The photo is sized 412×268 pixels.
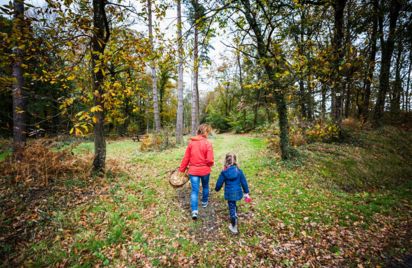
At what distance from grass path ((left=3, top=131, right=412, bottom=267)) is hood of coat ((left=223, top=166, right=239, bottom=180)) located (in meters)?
→ 1.30

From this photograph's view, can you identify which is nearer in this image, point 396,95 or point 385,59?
point 385,59

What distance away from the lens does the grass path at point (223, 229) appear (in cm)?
322

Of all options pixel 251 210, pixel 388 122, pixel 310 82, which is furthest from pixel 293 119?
pixel 388 122

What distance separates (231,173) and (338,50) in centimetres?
420

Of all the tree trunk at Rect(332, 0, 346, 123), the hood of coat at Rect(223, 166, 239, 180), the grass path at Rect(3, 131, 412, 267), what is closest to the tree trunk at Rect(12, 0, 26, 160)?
the grass path at Rect(3, 131, 412, 267)

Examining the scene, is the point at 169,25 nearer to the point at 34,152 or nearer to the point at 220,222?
the point at 220,222

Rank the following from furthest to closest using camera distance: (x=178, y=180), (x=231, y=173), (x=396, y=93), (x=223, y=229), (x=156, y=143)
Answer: (x=396, y=93) → (x=156, y=143) → (x=178, y=180) → (x=223, y=229) → (x=231, y=173)

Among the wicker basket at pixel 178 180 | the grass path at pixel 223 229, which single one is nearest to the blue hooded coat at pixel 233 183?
the grass path at pixel 223 229

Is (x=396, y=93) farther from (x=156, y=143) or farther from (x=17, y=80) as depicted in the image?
(x=17, y=80)

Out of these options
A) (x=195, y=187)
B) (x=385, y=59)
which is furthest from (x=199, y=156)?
(x=385, y=59)

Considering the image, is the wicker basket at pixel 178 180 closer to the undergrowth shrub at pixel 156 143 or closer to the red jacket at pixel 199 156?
the red jacket at pixel 199 156

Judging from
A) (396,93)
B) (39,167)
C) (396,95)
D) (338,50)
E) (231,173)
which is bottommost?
(39,167)

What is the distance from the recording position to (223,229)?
4.02 metres

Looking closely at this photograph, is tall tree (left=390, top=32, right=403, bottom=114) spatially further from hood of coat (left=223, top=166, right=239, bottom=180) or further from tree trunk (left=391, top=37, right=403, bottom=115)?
hood of coat (left=223, top=166, right=239, bottom=180)
